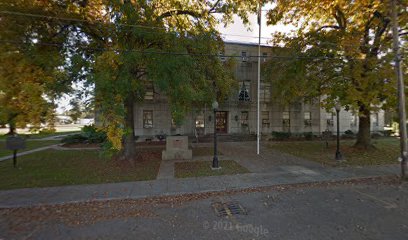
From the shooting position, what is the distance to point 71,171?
8.63m

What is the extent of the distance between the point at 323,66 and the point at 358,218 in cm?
977

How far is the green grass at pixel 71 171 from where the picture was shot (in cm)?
732

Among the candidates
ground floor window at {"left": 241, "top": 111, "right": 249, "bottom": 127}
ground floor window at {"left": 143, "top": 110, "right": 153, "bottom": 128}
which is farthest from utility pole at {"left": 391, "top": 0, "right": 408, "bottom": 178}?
ground floor window at {"left": 143, "top": 110, "right": 153, "bottom": 128}

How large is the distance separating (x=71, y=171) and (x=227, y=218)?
24.7 ft

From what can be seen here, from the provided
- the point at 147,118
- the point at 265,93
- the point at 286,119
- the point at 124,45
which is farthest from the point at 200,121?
the point at 124,45

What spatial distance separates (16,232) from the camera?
4180 mm

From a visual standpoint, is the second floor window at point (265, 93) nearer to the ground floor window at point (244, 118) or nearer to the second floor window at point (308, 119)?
the ground floor window at point (244, 118)

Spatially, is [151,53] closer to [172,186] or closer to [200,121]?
[172,186]

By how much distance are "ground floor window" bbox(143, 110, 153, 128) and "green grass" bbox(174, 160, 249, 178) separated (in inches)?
462

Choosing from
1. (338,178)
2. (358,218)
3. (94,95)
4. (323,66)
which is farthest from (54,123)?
(323,66)

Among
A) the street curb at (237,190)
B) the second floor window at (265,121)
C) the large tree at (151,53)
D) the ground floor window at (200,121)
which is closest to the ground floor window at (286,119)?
the second floor window at (265,121)

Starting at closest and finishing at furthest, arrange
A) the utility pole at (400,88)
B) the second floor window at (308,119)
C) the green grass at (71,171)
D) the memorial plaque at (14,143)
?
the green grass at (71,171), the utility pole at (400,88), the memorial plaque at (14,143), the second floor window at (308,119)

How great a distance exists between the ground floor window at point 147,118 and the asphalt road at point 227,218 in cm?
1565

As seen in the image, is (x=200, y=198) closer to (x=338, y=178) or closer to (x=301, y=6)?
(x=338, y=178)
